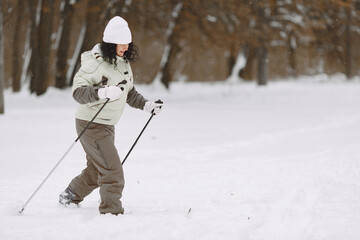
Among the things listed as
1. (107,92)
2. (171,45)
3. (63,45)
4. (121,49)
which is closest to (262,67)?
(171,45)

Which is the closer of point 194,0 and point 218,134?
point 218,134

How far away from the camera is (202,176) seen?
6574mm

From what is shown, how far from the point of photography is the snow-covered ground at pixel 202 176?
4273 mm

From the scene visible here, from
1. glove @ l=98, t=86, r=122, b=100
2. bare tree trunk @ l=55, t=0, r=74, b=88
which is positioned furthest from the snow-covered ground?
bare tree trunk @ l=55, t=0, r=74, b=88

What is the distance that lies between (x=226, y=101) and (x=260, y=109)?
97.5 inches

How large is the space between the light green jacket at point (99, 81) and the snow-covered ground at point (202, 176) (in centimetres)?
88

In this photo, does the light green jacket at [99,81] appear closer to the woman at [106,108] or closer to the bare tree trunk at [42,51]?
the woman at [106,108]

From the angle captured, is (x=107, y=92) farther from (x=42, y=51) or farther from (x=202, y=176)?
(x=42, y=51)

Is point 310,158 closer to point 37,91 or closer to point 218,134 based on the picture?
point 218,134

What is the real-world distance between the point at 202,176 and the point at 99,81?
2650 mm

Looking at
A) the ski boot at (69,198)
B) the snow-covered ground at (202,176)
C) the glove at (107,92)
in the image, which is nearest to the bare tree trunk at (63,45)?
the snow-covered ground at (202,176)

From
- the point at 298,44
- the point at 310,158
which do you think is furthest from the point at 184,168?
the point at 298,44

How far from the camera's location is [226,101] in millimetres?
17656

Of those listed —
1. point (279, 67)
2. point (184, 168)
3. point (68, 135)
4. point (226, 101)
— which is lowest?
point (279, 67)
